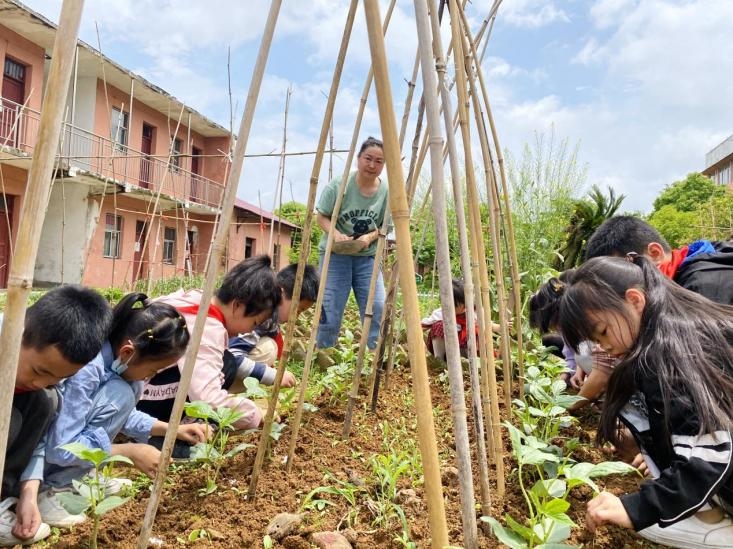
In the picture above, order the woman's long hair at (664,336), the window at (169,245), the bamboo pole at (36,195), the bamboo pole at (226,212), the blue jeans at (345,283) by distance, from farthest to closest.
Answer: the window at (169,245)
the blue jeans at (345,283)
the woman's long hair at (664,336)
the bamboo pole at (226,212)
the bamboo pole at (36,195)

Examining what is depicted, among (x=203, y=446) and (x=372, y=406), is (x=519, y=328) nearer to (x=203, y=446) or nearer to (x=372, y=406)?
(x=372, y=406)

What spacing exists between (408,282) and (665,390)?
2.79 ft

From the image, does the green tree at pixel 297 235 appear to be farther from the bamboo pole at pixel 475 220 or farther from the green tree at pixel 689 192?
the green tree at pixel 689 192

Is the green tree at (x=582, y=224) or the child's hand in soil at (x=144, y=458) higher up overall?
the green tree at (x=582, y=224)

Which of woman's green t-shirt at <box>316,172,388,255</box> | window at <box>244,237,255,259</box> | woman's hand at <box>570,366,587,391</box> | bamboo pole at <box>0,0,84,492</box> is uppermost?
window at <box>244,237,255,259</box>

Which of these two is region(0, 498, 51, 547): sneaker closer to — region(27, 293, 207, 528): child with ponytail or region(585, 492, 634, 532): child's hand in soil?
region(27, 293, 207, 528): child with ponytail

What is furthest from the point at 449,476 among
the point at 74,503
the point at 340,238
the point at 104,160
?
the point at 104,160

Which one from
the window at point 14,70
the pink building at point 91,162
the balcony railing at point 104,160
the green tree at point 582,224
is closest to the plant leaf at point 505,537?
the green tree at point 582,224

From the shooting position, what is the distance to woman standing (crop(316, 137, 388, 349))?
10.3 feet

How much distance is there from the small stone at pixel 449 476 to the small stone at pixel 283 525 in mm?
526

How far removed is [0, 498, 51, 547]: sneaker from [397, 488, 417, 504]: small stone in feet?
3.17

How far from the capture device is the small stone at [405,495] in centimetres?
153

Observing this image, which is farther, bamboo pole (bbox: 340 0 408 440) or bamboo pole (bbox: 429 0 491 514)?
bamboo pole (bbox: 340 0 408 440)

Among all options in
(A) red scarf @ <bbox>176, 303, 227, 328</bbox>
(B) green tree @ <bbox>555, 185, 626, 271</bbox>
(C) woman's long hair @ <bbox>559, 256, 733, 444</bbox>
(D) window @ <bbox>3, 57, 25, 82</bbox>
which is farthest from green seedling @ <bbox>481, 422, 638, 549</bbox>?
(D) window @ <bbox>3, 57, 25, 82</bbox>
